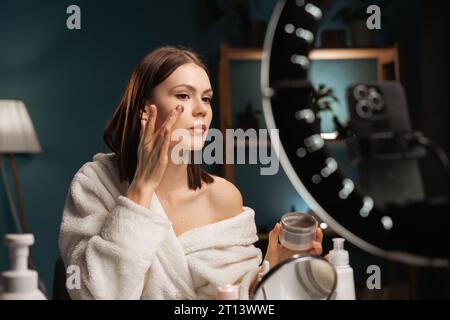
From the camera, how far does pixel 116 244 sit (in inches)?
34.2

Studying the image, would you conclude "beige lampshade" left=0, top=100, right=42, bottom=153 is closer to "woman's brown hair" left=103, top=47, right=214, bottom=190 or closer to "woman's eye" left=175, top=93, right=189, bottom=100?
"woman's brown hair" left=103, top=47, right=214, bottom=190

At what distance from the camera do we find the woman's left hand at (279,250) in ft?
3.12

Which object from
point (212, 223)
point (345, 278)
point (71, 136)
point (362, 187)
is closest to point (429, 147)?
point (362, 187)

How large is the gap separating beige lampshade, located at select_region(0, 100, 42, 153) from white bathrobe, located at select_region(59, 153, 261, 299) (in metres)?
0.10

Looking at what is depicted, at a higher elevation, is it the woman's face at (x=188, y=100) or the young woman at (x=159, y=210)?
the woman's face at (x=188, y=100)

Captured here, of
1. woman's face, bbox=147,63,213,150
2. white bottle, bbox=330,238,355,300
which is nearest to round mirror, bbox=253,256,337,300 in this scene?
white bottle, bbox=330,238,355,300

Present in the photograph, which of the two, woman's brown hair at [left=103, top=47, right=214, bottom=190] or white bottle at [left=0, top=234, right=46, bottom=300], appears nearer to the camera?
white bottle at [left=0, top=234, right=46, bottom=300]

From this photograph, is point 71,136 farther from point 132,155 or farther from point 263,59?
point 263,59

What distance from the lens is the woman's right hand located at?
91 cm

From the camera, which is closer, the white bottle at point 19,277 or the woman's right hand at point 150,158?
the white bottle at point 19,277

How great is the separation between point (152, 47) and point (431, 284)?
22.7 inches

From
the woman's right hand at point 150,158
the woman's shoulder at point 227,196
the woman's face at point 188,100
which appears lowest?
the woman's shoulder at point 227,196

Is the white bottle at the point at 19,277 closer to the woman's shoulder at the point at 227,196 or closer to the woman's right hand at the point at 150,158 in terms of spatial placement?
the woman's right hand at the point at 150,158

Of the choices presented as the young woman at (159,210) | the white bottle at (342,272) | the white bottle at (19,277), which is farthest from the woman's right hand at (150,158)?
the white bottle at (342,272)
